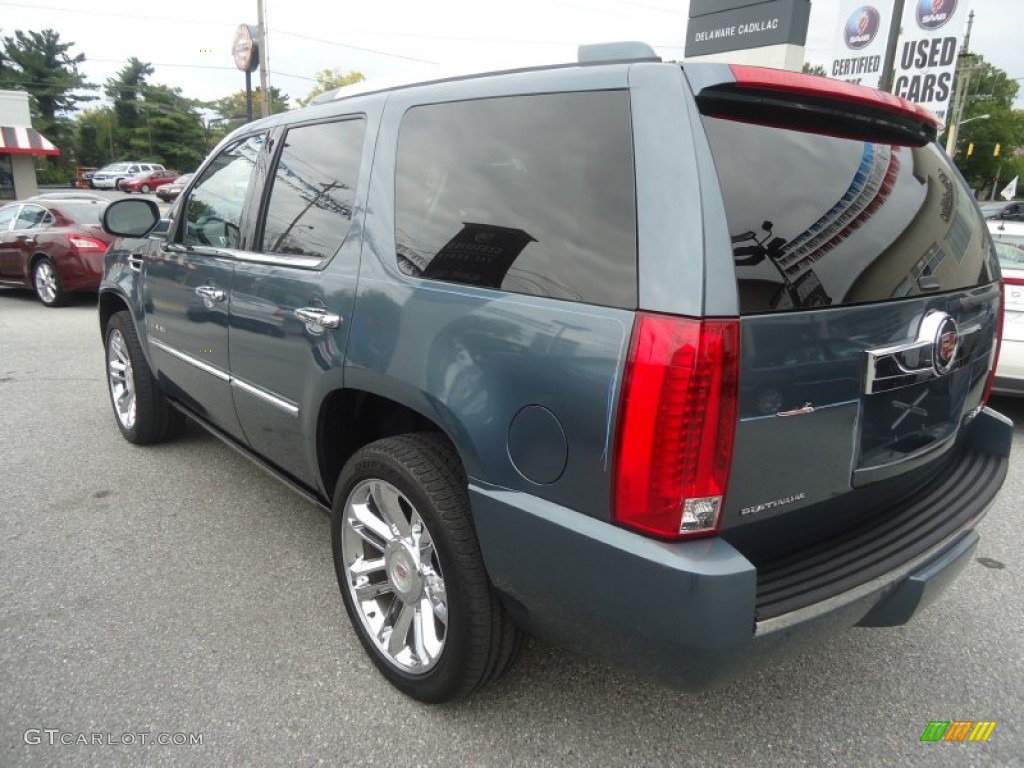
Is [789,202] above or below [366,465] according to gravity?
above

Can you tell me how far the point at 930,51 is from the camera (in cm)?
1202

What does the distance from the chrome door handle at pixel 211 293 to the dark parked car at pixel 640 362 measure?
529 mm

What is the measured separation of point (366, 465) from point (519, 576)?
70 centimetres

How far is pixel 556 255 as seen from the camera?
1765 millimetres

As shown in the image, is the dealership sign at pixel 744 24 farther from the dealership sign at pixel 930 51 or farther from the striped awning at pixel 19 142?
the striped awning at pixel 19 142

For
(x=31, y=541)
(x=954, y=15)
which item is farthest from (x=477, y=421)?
(x=954, y=15)

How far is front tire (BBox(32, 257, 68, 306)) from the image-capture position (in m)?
9.89

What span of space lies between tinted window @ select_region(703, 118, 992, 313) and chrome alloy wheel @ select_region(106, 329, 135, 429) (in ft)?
13.0

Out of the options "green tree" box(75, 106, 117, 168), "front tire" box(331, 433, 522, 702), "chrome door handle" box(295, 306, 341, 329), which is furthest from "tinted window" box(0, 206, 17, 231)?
"green tree" box(75, 106, 117, 168)

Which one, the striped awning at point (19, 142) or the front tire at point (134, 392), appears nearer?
the front tire at point (134, 392)

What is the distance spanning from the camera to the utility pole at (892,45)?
38.4 ft

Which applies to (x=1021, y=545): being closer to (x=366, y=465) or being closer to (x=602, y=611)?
(x=602, y=611)

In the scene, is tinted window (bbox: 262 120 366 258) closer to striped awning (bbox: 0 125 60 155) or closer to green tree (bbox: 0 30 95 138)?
striped awning (bbox: 0 125 60 155)

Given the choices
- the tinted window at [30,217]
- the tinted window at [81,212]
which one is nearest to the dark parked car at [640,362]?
the tinted window at [81,212]
